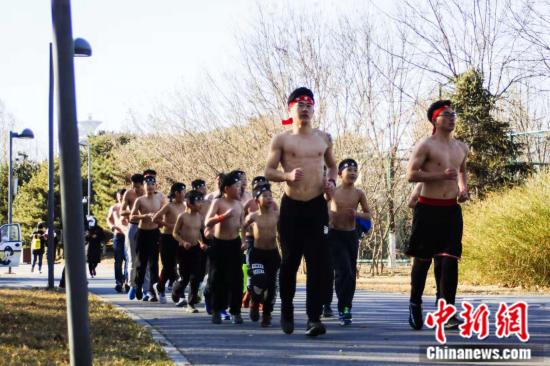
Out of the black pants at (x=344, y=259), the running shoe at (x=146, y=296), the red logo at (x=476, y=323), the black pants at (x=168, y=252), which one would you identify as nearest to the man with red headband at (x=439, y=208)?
the red logo at (x=476, y=323)

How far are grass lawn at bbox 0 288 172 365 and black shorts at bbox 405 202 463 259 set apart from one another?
2.68 m

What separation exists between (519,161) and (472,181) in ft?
7.26

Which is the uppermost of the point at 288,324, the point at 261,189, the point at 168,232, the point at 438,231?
the point at 261,189

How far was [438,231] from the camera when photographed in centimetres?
951

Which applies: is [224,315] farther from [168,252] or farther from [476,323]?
[476,323]

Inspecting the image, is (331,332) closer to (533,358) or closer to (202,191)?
(533,358)

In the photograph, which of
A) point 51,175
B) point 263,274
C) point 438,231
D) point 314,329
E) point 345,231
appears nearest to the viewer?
point 314,329

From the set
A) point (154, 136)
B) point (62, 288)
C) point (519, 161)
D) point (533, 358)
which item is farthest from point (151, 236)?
point (154, 136)

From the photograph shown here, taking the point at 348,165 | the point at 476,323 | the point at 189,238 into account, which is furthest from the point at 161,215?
the point at 476,323

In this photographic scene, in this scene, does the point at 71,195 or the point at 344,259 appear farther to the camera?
the point at 344,259

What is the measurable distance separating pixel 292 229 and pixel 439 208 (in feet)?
4.58

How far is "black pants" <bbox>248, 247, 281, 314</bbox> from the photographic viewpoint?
36.5ft

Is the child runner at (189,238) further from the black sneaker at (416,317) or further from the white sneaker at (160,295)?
the black sneaker at (416,317)

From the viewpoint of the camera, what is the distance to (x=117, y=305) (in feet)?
48.9
